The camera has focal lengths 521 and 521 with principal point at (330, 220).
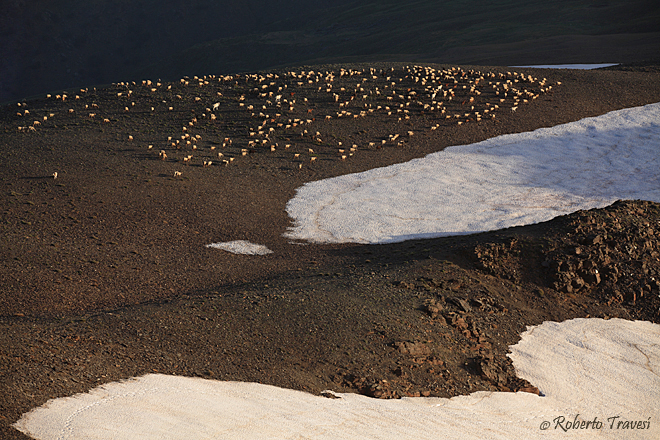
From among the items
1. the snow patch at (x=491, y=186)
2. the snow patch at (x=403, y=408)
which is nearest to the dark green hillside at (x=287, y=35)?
the snow patch at (x=491, y=186)

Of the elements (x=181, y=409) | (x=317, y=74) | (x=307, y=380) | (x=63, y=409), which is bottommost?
(x=307, y=380)

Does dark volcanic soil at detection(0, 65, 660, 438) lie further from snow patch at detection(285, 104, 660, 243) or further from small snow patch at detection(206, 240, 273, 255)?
snow patch at detection(285, 104, 660, 243)

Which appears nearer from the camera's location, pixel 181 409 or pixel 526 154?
pixel 181 409

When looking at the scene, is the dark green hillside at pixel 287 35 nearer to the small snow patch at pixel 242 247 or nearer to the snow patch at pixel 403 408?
the small snow patch at pixel 242 247

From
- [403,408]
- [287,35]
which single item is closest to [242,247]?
[403,408]

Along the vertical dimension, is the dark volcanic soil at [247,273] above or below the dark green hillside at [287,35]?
below

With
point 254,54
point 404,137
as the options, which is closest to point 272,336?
point 404,137

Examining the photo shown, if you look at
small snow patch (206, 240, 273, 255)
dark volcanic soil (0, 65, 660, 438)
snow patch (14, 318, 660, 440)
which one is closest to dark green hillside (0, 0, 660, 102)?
dark volcanic soil (0, 65, 660, 438)

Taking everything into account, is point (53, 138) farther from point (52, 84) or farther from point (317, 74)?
point (52, 84)
